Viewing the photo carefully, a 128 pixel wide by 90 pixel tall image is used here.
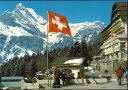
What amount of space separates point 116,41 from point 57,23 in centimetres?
7009

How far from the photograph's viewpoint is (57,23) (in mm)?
37219

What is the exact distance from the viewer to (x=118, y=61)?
306ft

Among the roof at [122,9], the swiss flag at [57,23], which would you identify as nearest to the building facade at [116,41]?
the roof at [122,9]

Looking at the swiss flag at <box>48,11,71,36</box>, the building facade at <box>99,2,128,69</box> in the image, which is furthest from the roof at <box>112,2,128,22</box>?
the swiss flag at <box>48,11,71,36</box>

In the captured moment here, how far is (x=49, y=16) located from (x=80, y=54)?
12087cm

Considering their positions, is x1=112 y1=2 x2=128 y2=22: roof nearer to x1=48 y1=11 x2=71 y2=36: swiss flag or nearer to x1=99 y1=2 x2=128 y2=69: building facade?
x1=99 y1=2 x2=128 y2=69: building facade

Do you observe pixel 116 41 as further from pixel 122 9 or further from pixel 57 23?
pixel 57 23

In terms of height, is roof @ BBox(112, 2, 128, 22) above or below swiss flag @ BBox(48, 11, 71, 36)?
above

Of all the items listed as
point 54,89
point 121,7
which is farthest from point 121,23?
point 54,89

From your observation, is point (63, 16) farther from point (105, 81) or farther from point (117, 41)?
point (117, 41)

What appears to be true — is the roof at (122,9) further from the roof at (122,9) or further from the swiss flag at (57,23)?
the swiss flag at (57,23)

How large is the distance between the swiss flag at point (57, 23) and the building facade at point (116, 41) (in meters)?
52.7

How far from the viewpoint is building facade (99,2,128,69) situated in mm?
99162

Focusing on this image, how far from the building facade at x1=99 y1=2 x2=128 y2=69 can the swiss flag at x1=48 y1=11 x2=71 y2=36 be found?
52.7 metres
